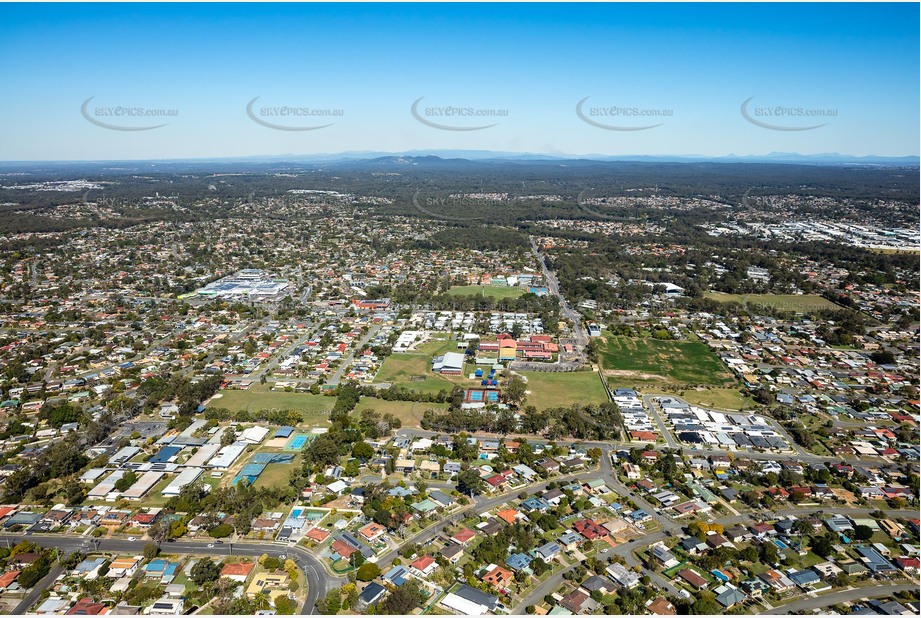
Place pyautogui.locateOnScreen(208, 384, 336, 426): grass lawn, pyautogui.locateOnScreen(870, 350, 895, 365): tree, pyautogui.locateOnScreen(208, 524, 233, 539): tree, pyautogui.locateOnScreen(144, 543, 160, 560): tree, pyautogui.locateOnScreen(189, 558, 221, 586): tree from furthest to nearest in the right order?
pyautogui.locateOnScreen(870, 350, 895, 365): tree
pyautogui.locateOnScreen(208, 384, 336, 426): grass lawn
pyautogui.locateOnScreen(208, 524, 233, 539): tree
pyautogui.locateOnScreen(144, 543, 160, 560): tree
pyautogui.locateOnScreen(189, 558, 221, 586): tree

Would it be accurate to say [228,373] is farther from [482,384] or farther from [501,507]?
[501,507]

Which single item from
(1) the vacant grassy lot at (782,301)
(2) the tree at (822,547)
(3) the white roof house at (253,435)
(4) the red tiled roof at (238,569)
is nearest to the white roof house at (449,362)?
(3) the white roof house at (253,435)

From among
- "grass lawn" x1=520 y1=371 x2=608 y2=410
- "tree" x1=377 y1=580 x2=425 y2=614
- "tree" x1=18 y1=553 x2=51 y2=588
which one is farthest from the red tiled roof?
"grass lawn" x1=520 y1=371 x2=608 y2=410

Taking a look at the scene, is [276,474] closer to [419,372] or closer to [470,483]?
[470,483]

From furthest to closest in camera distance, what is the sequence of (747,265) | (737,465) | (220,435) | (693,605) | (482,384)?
(747,265), (482,384), (220,435), (737,465), (693,605)

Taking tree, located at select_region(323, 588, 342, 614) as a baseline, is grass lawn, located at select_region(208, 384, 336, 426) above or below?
above

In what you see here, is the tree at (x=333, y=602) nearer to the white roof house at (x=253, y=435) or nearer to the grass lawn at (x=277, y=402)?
the white roof house at (x=253, y=435)

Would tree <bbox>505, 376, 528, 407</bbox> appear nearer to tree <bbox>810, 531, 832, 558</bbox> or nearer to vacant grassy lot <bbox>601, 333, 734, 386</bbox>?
vacant grassy lot <bbox>601, 333, 734, 386</bbox>

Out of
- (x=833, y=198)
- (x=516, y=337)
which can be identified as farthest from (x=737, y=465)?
(x=833, y=198)
